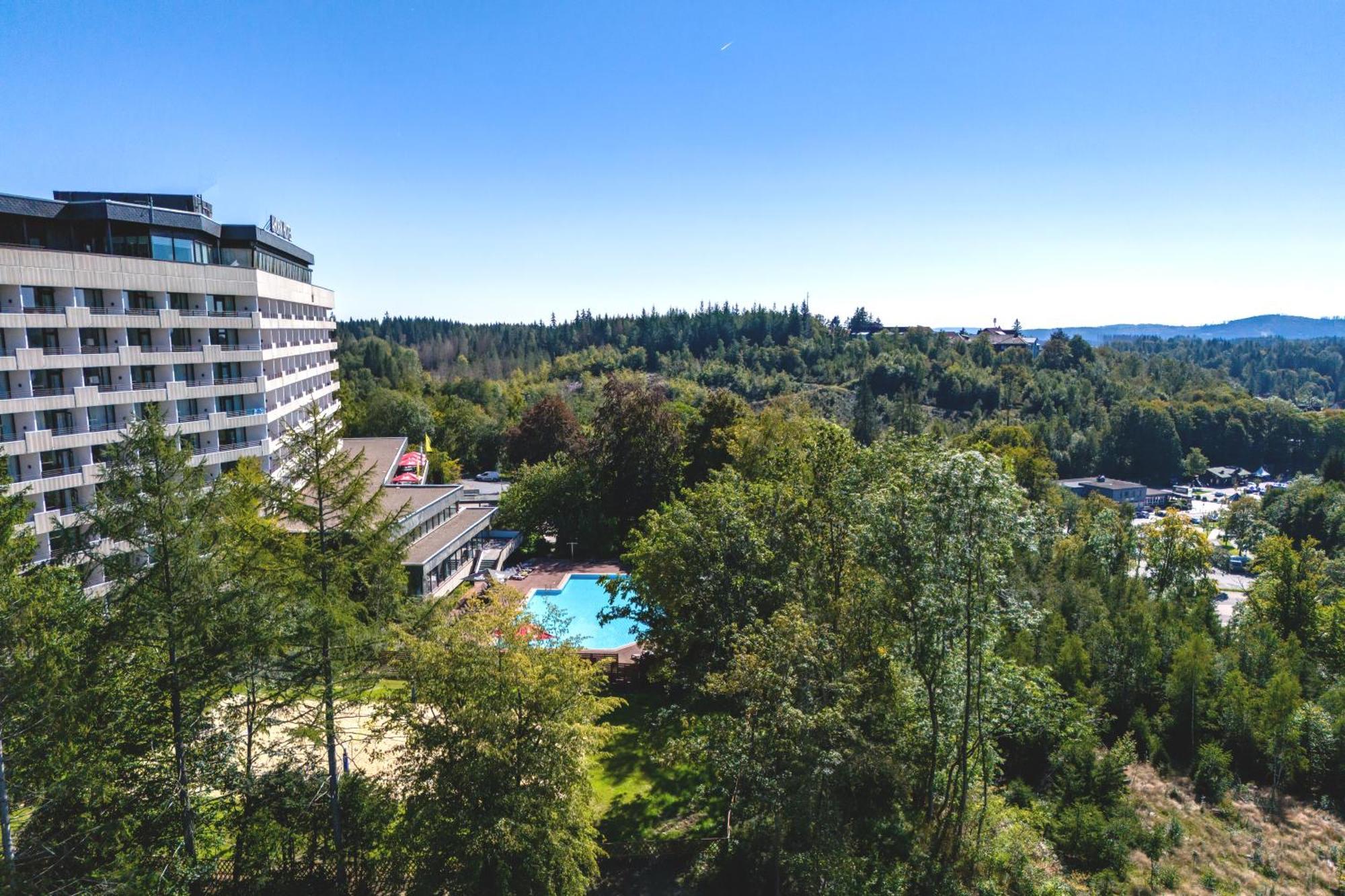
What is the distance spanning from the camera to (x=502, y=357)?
15350 cm

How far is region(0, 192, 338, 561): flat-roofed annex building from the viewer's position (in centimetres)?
2775

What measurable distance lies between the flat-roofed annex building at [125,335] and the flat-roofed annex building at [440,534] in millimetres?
6570

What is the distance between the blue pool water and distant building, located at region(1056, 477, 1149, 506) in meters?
88.1

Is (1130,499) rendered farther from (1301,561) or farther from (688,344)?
(688,344)

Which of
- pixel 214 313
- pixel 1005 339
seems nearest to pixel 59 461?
pixel 214 313

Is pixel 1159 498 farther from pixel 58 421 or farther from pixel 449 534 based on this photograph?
pixel 58 421

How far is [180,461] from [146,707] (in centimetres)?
535

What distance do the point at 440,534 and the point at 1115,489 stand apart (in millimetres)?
103968

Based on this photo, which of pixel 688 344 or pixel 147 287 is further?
pixel 688 344

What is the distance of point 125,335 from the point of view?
3134cm

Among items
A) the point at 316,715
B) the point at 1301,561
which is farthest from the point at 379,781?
the point at 1301,561

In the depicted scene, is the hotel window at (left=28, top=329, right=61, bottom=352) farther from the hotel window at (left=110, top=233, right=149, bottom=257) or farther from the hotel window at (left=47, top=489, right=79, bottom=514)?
the hotel window at (left=47, top=489, right=79, bottom=514)

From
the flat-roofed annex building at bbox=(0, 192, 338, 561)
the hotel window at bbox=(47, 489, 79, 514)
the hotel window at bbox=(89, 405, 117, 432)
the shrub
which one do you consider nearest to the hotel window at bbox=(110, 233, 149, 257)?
the flat-roofed annex building at bbox=(0, 192, 338, 561)

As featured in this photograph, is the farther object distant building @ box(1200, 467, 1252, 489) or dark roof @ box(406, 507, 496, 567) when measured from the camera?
distant building @ box(1200, 467, 1252, 489)
